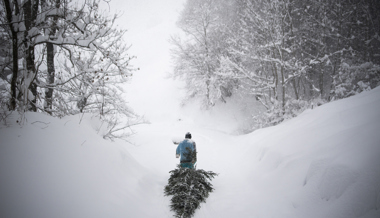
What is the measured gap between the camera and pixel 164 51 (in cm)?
2977

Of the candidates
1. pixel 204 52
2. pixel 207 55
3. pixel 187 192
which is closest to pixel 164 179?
pixel 187 192

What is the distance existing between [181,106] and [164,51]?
663 inches

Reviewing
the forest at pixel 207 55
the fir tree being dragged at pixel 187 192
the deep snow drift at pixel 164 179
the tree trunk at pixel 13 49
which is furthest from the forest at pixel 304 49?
the tree trunk at pixel 13 49

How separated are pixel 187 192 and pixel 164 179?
4.80ft

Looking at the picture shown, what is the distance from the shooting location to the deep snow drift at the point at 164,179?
187 centimetres

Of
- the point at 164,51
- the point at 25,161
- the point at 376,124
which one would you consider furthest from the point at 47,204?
the point at 164,51

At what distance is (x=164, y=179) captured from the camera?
177 inches

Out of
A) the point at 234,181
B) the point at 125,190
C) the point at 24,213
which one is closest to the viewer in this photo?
the point at 24,213

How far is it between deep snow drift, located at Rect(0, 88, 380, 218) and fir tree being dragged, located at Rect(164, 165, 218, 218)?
164 millimetres

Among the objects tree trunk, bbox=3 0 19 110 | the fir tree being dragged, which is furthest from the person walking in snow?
tree trunk, bbox=3 0 19 110

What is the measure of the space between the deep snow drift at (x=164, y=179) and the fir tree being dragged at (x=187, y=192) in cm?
16

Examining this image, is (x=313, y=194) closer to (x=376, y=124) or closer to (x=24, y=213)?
(x=376, y=124)

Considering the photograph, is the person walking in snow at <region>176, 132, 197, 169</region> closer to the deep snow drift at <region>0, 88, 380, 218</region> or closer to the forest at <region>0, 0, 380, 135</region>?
the deep snow drift at <region>0, 88, 380, 218</region>

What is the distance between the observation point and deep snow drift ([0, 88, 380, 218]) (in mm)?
1869
